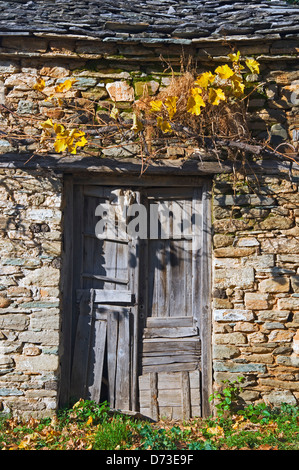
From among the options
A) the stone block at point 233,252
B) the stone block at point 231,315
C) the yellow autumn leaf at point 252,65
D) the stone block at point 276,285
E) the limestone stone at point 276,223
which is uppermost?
the yellow autumn leaf at point 252,65

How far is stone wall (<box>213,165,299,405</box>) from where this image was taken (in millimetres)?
4473

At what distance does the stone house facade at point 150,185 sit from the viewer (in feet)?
14.6

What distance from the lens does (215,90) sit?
14.6 feet

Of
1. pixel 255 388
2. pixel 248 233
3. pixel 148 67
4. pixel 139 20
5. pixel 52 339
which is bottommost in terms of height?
pixel 255 388

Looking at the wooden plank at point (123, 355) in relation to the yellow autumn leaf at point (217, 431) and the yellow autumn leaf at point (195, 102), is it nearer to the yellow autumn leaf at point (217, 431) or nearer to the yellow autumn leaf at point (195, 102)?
the yellow autumn leaf at point (217, 431)

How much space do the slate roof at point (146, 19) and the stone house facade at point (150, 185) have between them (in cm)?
2

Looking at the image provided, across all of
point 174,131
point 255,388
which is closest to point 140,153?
point 174,131

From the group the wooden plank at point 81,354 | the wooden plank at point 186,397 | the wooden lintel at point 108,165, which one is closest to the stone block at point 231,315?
the wooden plank at point 186,397

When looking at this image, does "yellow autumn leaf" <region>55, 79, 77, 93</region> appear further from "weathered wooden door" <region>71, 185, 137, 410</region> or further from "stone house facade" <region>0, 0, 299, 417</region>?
"weathered wooden door" <region>71, 185, 137, 410</region>

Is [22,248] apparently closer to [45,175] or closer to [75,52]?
[45,175]

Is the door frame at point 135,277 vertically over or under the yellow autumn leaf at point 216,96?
under

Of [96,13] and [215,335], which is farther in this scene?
[96,13]

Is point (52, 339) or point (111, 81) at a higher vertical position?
point (111, 81)

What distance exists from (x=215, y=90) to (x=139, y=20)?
116 centimetres
